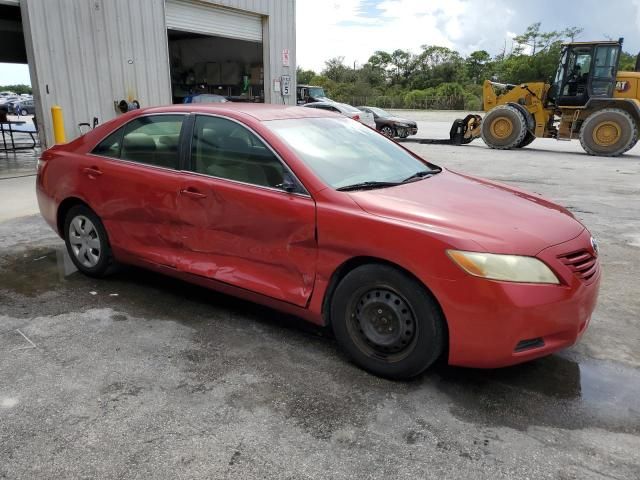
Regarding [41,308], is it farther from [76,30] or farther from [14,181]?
[76,30]

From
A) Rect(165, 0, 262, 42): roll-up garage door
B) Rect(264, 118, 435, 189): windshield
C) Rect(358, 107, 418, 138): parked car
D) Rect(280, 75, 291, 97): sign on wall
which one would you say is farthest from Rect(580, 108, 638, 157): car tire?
Rect(264, 118, 435, 189): windshield

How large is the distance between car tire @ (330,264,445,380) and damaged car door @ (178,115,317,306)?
0.29 meters

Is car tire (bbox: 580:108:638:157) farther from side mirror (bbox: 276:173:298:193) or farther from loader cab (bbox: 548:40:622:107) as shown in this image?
side mirror (bbox: 276:173:298:193)

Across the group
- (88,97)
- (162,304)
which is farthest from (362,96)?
(162,304)

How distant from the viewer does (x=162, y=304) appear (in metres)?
4.07

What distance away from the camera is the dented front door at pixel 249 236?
314 centimetres

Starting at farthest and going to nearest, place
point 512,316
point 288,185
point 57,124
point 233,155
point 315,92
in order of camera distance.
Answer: point 315,92 < point 57,124 < point 233,155 < point 288,185 < point 512,316

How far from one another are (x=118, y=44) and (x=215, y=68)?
383 inches

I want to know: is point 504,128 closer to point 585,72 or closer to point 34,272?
point 585,72

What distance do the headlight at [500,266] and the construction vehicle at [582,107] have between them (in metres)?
14.2

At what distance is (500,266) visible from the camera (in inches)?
102

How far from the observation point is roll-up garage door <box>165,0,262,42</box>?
12.0 meters

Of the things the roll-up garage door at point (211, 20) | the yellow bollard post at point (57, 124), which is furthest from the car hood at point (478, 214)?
the roll-up garage door at point (211, 20)

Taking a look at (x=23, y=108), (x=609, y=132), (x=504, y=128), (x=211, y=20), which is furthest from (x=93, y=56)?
(x=23, y=108)
